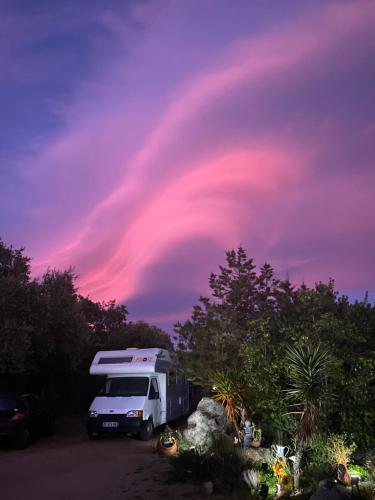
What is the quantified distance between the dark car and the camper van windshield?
2.44 metres

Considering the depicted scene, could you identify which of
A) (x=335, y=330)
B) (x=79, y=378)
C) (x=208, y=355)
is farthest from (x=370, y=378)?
(x=79, y=378)

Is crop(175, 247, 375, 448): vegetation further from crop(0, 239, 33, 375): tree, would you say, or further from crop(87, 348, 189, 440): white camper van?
crop(0, 239, 33, 375): tree

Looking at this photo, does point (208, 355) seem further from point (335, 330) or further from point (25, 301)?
point (25, 301)

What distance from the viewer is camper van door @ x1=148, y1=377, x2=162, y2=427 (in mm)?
17722

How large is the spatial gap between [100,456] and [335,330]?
7088 mm

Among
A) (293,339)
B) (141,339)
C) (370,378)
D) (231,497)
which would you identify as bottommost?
(231,497)

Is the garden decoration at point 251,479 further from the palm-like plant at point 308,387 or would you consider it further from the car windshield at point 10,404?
the car windshield at point 10,404

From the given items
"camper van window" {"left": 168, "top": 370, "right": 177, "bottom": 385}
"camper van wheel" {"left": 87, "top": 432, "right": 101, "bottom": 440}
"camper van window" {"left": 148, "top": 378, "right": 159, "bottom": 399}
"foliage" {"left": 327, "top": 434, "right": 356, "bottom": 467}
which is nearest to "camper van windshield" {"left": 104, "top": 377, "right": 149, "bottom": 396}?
"camper van window" {"left": 148, "top": 378, "right": 159, "bottom": 399}

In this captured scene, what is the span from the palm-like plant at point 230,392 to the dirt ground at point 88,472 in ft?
7.53

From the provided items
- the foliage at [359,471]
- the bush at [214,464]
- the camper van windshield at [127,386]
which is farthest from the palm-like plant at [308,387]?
the camper van windshield at [127,386]

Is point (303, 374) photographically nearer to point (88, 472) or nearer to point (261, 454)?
point (261, 454)

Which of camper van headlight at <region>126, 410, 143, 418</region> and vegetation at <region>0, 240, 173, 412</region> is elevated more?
vegetation at <region>0, 240, 173, 412</region>

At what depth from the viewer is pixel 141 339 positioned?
29547 mm

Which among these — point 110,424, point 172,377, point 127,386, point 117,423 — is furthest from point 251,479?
point 172,377
